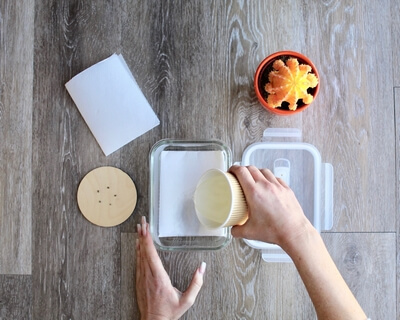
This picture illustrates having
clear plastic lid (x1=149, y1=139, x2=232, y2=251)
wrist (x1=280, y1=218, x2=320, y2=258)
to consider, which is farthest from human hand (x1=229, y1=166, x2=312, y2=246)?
clear plastic lid (x1=149, y1=139, x2=232, y2=251)

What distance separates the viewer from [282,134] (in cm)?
73

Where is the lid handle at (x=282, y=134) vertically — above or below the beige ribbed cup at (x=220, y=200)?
above

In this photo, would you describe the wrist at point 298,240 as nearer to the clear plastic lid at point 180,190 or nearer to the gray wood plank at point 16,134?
the clear plastic lid at point 180,190

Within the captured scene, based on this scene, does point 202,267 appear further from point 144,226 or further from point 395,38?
point 395,38

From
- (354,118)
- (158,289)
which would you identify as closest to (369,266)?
(354,118)

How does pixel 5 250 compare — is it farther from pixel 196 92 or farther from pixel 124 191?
pixel 196 92

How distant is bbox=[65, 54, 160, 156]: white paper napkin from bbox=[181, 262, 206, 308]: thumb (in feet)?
0.86

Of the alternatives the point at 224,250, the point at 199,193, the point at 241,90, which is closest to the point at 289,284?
the point at 224,250

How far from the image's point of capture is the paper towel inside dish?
70 centimetres

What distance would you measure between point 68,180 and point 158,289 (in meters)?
0.25

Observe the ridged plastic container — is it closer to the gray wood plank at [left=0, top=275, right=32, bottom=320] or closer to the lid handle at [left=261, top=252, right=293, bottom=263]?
the lid handle at [left=261, top=252, right=293, bottom=263]

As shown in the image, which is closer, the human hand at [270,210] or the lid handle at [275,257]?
the human hand at [270,210]

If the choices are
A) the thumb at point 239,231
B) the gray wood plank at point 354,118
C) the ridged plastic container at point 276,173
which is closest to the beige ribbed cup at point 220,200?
the thumb at point 239,231

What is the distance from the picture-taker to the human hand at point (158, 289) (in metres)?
0.71
